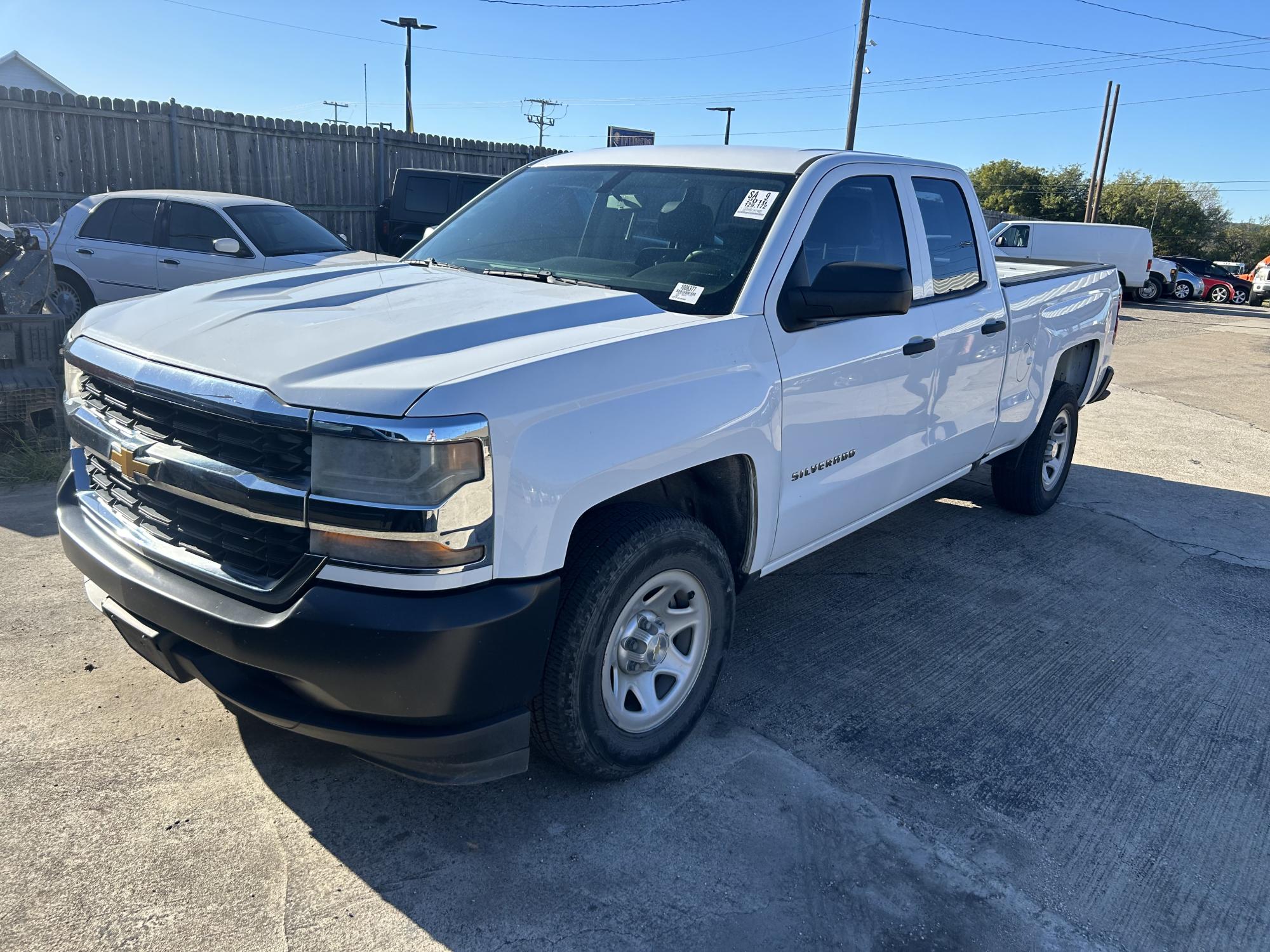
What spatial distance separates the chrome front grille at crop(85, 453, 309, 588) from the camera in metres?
2.45

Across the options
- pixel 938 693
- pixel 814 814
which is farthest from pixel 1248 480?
pixel 814 814

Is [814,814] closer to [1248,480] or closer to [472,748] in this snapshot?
[472,748]

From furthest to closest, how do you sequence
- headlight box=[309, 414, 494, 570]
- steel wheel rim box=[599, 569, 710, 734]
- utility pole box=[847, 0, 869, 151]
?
utility pole box=[847, 0, 869, 151] < steel wheel rim box=[599, 569, 710, 734] < headlight box=[309, 414, 494, 570]

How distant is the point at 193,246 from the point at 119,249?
847 mm

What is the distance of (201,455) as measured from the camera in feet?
8.41

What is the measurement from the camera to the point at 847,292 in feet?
10.8

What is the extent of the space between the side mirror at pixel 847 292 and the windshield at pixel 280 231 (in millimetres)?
7668

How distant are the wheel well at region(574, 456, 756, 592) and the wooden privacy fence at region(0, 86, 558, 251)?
41.2 feet

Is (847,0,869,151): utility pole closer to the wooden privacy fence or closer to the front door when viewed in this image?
the wooden privacy fence

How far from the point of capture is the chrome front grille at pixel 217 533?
8.05 feet

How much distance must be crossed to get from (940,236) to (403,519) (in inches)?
125

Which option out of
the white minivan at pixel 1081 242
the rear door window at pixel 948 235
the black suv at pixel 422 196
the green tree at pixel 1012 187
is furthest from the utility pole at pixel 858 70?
the green tree at pixel 1012 187

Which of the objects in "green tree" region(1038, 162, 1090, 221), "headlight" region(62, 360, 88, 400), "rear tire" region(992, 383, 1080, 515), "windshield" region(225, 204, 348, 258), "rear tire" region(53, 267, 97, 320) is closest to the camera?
→ "headlight" region(62, 360, 88, 400)

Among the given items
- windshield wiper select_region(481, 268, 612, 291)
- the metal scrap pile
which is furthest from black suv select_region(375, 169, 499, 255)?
windshield wiper select_region(481, 268, 612, 291)
